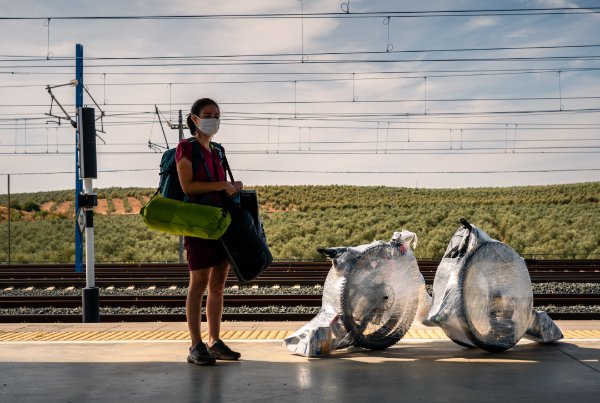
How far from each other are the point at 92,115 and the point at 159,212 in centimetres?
449

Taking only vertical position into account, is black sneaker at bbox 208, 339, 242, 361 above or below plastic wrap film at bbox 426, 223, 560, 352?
below

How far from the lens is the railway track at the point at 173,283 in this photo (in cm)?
1189

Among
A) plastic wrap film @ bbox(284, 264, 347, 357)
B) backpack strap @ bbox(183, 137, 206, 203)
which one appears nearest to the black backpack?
backpack strap @ bbox(183, 137, 206, 203)

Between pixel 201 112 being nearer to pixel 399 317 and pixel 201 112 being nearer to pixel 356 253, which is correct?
pixel 356 253

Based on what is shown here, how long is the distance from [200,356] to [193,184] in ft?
4.29

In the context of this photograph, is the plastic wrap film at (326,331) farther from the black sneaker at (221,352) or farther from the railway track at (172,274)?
the railway track at (172,274)

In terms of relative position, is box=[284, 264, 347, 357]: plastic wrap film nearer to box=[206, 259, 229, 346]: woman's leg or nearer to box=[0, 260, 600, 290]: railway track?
box=[206, 259, 229, 346]: woman's leg

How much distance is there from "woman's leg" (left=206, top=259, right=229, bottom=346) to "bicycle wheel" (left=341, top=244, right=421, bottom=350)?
3.26 ft

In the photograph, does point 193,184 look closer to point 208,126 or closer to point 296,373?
point 208,126

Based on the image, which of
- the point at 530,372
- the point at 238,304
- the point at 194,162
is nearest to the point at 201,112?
the point at 194,162

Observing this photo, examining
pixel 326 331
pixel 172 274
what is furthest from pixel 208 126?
pixel 172 274

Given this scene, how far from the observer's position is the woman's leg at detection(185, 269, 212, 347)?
5961 mm

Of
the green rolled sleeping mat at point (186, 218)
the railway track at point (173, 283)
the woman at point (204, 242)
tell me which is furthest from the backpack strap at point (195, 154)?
the railway track at point (173, 283)

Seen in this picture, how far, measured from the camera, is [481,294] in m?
6.22
